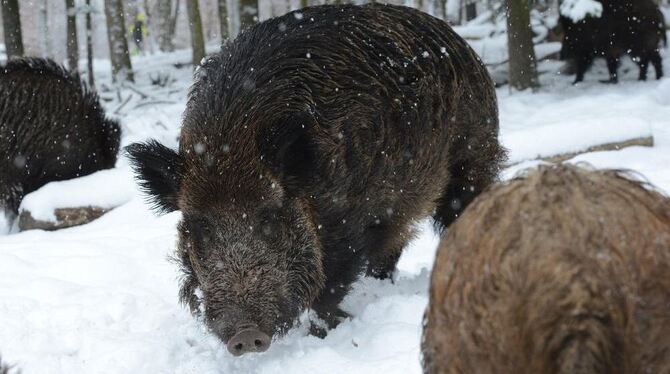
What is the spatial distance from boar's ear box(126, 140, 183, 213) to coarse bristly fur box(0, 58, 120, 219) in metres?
Answer: 4.12

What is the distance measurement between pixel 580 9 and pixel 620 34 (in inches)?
40.5

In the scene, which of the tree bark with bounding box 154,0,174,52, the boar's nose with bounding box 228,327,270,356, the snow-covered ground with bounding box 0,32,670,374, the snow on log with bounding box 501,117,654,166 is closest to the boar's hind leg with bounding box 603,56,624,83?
the snow-covered ground with bounding box 0,32,670,374

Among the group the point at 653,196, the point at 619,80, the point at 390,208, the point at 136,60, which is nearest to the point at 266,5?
the point at 136,60

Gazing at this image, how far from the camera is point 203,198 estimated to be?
4234 millimetres

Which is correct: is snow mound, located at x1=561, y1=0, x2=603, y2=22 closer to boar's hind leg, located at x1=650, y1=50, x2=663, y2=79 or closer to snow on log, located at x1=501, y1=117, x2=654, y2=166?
boar's hind leg, located at x1=650, y1=50, x2=663, y2=79

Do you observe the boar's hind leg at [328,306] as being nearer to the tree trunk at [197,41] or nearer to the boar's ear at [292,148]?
the boar's ear at [292,148]

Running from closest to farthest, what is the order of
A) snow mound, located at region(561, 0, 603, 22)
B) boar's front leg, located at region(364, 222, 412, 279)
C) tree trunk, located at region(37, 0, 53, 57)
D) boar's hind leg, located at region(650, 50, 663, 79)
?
boar's front leg, located at region(364, 222, 412, 279)
snow mound, located at region(561, 0, 603, 22)
boar's hind leg, located at region(650, 50, 663, 79)
tree trunk, located at region(37, 0, 53, 57)

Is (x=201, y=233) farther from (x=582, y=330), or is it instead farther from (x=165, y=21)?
(x=165, y=21)

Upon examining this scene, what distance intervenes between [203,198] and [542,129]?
523cm

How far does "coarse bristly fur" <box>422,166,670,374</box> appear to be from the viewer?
5.95 feet

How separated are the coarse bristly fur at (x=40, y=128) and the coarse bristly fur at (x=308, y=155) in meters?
3.97

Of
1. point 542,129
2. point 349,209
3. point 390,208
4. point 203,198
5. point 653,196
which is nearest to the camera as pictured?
point 653,196

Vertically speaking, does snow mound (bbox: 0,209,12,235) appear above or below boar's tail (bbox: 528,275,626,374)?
below

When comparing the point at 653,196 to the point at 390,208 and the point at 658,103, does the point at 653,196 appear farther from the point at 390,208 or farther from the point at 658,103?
the point at 658,103
